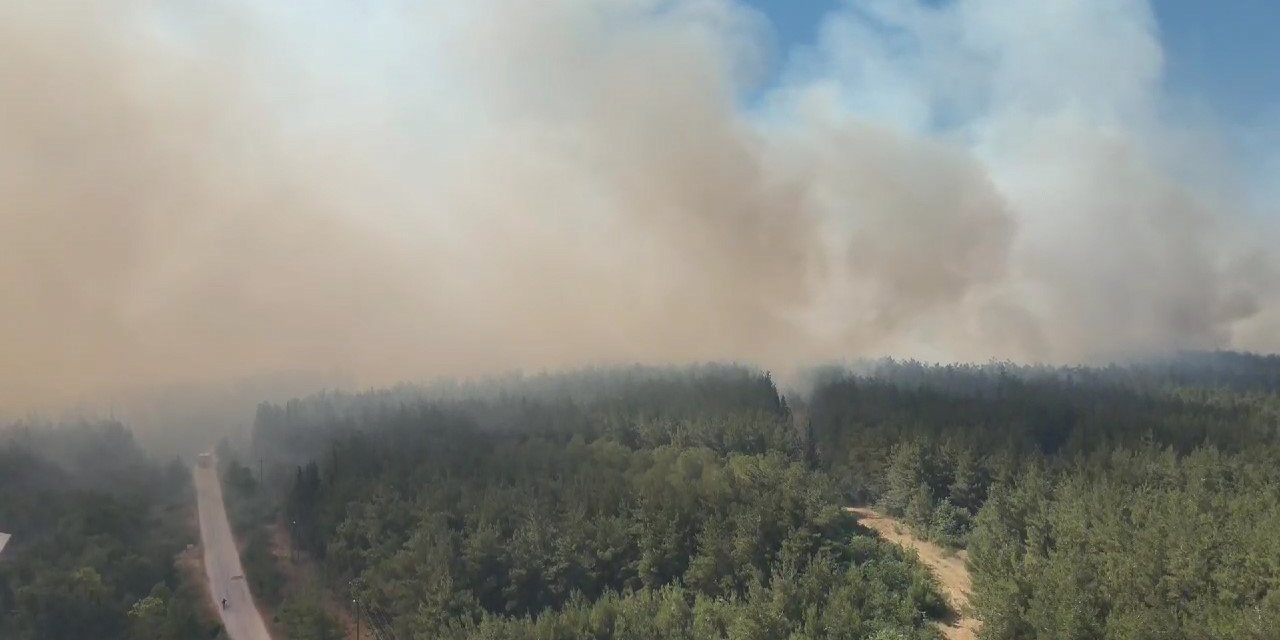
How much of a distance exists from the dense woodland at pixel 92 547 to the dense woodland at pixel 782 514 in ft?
21.5

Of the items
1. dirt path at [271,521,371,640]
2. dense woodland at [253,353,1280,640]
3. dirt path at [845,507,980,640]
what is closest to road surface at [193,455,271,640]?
dirt path at [271,521,371,640]

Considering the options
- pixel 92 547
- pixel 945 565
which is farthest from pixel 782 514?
pixel 92 547

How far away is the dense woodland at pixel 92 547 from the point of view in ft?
100

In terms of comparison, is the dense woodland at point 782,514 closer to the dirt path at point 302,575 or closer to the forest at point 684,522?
the forest at point 684,522

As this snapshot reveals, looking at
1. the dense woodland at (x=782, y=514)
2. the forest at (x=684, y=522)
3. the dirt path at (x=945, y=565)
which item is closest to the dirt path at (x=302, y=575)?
the forest at (x=684, y=522)

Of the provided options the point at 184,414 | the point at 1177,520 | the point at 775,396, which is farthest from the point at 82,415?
the point at 1177,520

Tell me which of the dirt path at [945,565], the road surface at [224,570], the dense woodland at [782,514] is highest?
the dense woodland at [782,514]

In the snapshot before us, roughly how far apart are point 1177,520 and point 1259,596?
5.16m

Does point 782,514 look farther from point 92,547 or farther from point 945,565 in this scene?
point 92,547

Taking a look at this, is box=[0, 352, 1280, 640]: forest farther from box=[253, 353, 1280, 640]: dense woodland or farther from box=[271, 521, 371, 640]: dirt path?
box=[271, 521, 371, 640]: dirt path

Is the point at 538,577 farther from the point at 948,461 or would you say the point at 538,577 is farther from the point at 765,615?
the point at 948,461

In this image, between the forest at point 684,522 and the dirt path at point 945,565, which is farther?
the dirt path at point 945,565

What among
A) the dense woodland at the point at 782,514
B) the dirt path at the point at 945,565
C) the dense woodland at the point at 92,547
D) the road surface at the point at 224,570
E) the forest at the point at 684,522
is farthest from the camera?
the road surface at the point at 224,570

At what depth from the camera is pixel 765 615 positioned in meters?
26.8
